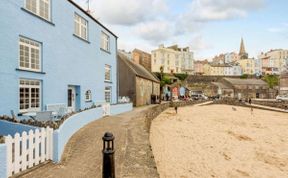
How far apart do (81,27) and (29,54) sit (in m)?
6.47

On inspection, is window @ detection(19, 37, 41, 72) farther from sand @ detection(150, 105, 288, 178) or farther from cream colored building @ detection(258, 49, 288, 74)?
cream colored building @ detection(258, 49, 288, 74)

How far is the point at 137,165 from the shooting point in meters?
6.81

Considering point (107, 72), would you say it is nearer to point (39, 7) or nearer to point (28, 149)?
point (39, 7)

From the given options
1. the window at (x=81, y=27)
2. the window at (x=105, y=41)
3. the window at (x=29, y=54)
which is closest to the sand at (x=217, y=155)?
the window at (x=29, y=54)

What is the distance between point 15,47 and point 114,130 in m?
6.04

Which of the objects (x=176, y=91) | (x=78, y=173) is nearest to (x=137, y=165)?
(x=78, y=173)

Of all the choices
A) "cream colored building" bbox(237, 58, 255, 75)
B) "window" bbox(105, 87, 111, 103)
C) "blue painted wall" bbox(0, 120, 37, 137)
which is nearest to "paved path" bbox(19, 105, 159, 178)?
"blue painted wall" bbox(0, 120, 37, 137)

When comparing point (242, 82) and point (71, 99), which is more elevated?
point (242, 82)

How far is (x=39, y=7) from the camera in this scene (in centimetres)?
1334

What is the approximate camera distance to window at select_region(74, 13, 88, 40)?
57.1ft

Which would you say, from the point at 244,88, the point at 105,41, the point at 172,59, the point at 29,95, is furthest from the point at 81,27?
the point at 172,59

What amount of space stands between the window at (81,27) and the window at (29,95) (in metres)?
5.92

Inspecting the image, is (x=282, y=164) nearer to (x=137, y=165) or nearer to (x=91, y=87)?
(x=137, y=165)

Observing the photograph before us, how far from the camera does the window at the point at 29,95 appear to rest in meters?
12.0
